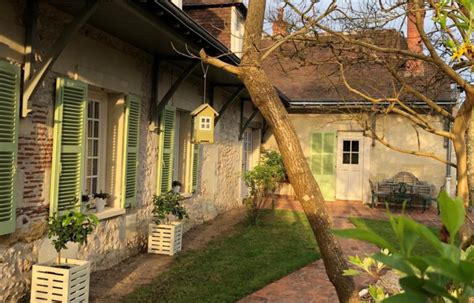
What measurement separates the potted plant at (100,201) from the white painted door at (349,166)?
9347 mm

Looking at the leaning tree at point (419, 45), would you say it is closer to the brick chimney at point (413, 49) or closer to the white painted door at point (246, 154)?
the brick chimney at point (413, 49)

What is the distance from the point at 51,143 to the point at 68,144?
0.24m

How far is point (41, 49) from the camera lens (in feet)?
15.4

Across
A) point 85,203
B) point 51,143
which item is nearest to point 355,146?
point 85,203

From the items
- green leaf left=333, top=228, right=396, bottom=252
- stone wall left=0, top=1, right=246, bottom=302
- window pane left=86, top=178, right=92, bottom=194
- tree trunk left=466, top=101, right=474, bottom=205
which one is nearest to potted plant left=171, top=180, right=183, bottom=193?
stone wall left=0, top=1, right=246, bottom=302

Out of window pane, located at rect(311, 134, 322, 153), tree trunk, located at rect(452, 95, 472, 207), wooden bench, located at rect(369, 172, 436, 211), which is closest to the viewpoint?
tree trunk, located at rect(452, 95, 472, 207)

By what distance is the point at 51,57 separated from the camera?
173 inches

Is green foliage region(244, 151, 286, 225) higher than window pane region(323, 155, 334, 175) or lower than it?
lower

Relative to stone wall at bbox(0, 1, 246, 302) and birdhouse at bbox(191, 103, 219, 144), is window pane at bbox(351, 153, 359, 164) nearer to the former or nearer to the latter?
stone wall at bbox(0, 1, 246, 302)

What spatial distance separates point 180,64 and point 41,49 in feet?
11.1

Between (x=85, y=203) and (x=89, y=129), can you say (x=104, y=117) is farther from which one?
(x=85, y=203)

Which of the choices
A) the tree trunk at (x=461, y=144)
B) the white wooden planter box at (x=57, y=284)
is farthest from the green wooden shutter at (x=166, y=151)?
the tree trunk at (x=461, y=144)

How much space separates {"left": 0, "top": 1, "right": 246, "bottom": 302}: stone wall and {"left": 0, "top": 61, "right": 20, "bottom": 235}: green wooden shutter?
0.56ft

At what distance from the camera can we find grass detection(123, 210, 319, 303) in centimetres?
512
